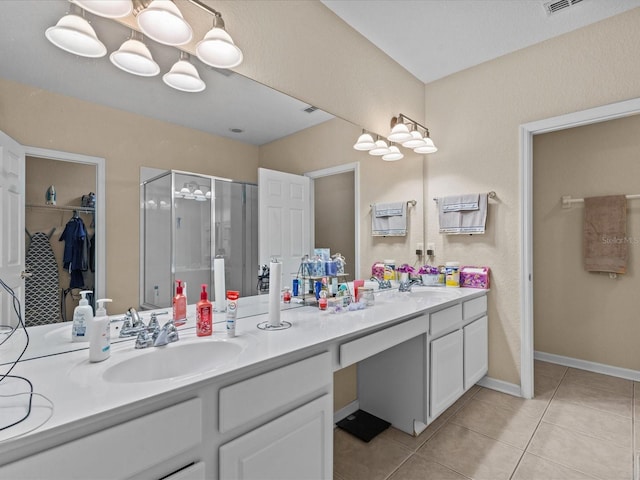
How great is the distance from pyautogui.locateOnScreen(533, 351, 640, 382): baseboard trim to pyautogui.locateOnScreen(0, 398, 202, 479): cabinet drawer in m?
3.54

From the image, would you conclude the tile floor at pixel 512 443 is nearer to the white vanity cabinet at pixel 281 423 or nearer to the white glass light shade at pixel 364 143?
the white vanity cabinet at pixel 281 423

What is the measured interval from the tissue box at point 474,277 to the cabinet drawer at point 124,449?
240 cm

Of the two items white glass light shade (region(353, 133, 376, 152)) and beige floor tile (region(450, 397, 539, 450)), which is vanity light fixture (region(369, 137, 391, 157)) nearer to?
white glass light shade (region(353, 133, 376, 152))

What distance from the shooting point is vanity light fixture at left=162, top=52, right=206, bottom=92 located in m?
1.51

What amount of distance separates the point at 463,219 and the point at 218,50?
7.17ft

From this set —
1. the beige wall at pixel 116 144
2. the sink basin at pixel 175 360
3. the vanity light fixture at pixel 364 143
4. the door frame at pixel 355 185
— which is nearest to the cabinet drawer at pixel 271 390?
the sink basin at pixel 175 360

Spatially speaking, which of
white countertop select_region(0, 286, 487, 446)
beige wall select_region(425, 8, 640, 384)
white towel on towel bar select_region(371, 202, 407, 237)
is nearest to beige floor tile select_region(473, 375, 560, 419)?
beige wall select_region(425, 8, 640, 384)

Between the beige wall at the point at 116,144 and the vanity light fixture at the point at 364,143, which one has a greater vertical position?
the vanity light fixture at the point at 364,143

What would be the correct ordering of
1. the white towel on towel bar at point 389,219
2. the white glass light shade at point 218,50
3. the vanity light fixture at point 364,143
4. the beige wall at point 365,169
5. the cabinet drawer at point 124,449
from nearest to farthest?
the cabinet drawer at point 124,449, the white glass light shade at point 218,50, the beige wall at point 365,169, the vanity light fixture at point 364,143, the white towel on towel bar at point 389,219

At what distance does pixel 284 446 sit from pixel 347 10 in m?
2.44

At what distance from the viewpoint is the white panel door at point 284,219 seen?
6.08 ft

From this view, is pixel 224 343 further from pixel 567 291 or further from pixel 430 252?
pixel 567 291

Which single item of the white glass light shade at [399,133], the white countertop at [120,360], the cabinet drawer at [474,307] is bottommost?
the cabinet drawer at [474,307]

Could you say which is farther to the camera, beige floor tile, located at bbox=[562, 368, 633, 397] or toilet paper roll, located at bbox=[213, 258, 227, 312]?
beige floor tile, located at bbox=[562, 368, 633, 397]
